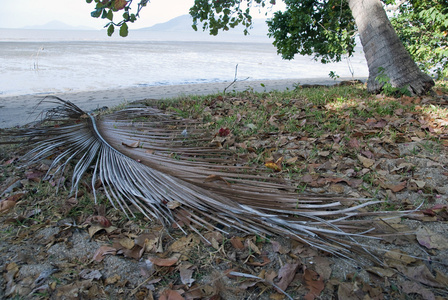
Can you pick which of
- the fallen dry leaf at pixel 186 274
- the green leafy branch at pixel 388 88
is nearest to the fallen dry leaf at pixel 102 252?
the fallen dry leaf at pixel 186 274

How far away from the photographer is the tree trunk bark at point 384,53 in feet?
12.5

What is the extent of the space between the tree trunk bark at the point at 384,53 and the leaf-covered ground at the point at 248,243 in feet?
4.69

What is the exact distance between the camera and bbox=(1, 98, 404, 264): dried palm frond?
4.67ft

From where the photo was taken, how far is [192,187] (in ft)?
5.37

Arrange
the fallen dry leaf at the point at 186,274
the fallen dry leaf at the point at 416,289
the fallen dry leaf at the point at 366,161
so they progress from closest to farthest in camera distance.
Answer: the fallen dry leaf at the point at 416,289
the fallen dry leaf at the point at 186,274
the fallen dry leaf at the point at 366,161

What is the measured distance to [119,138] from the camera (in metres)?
2.25

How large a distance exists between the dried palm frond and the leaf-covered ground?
0.30 ft

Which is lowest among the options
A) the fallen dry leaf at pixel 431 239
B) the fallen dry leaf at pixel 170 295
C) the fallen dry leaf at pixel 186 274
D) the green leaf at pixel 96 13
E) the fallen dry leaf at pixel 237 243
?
the fallen dry leaf at pixel 170 295

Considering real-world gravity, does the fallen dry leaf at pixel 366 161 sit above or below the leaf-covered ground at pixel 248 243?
above

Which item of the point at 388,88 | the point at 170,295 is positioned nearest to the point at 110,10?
the point at 170,295

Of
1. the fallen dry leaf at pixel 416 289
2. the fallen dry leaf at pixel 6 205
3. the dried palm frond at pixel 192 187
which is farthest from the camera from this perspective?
the fallen dry leaf at pixel 6 205

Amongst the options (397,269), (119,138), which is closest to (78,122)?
(119,138)

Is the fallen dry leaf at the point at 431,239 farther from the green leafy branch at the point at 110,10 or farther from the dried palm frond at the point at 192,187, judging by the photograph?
the green leafy branch at the point at 110,10

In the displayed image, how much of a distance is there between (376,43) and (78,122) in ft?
12.1
